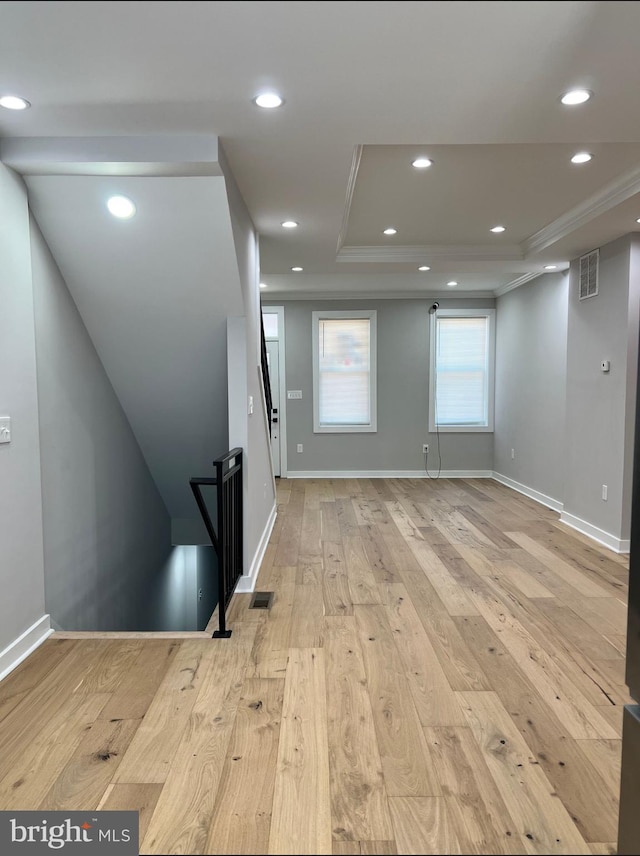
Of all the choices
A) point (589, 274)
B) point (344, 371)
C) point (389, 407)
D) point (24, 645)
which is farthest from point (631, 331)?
point (24, 645)

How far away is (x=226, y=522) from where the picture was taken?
9.30 feet

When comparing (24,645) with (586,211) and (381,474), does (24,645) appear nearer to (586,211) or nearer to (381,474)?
(586,211)

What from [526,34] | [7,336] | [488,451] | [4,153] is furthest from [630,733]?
[488,451]

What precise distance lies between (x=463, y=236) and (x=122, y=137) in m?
3.20

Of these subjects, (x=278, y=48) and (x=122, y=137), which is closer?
(x=278, y=48)

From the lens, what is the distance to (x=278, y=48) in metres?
1.66

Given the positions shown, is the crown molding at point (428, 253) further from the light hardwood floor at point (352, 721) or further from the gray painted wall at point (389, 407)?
the light hardwood floor at point (352, 721)

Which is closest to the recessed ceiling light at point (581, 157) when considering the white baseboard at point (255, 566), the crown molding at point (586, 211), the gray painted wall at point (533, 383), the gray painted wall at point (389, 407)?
the crown molding at point (586, 211)

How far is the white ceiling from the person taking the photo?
3.81ft

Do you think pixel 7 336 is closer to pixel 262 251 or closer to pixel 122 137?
pixel 122 137

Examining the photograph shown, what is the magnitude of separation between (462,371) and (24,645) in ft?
19.7

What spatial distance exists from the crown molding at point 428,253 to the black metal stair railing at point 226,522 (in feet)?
8.65

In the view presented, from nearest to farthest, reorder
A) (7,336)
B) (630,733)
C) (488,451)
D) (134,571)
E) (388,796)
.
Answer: (630,733)
(388,796)
(7,336)
(134,571)
(488,451)

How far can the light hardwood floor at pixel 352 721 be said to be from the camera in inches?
57.9
